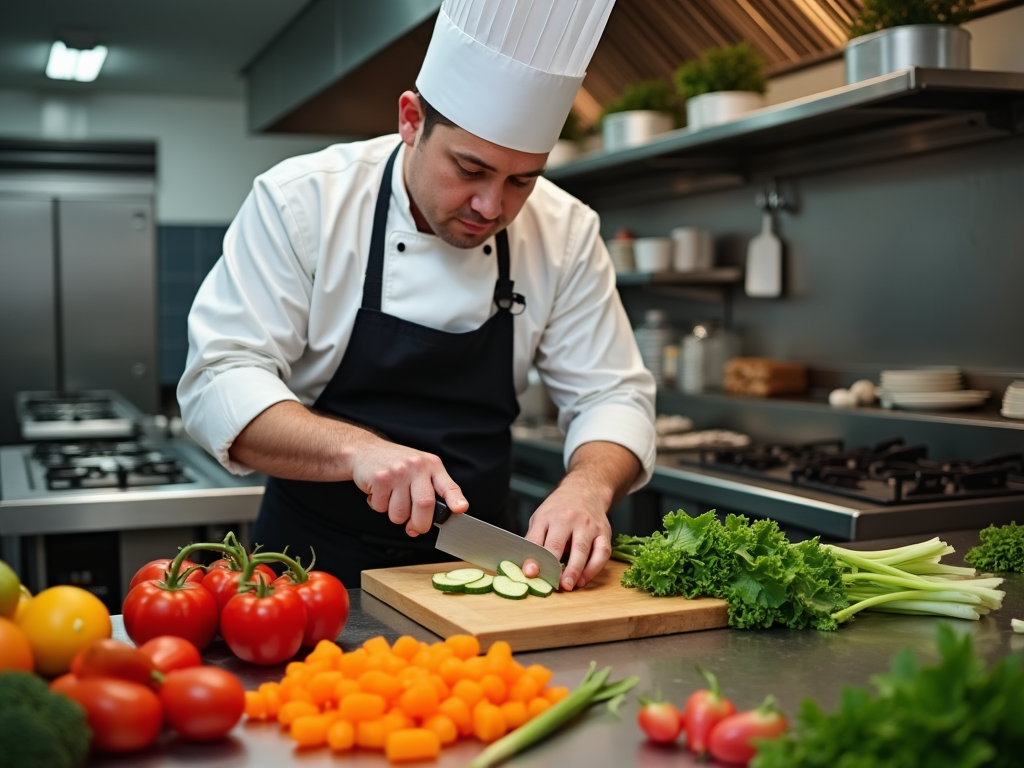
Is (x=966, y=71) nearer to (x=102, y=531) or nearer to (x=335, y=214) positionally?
(x=335, y=214)

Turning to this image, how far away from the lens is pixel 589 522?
1.59 metres

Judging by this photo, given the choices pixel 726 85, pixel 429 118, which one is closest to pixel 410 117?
pixel 429 118

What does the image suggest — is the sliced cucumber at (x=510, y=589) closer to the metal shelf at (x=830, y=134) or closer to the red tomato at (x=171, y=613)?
the red tomato at (x=171, y=613)

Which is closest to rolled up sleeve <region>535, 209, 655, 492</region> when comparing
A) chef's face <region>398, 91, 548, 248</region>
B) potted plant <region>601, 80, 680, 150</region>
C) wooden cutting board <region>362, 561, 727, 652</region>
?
chef's face <region>398, 91, 548, 248</region>

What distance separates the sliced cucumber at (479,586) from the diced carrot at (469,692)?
409 mm

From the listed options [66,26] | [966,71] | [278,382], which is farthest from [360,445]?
[66,26]

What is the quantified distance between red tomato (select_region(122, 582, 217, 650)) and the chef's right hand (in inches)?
11.9

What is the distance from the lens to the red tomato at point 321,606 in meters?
1.22

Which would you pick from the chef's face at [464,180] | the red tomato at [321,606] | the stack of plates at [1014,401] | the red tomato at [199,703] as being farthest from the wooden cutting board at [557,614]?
the stack of plates at [1014,401]

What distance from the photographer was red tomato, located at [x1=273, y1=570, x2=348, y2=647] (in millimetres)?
1223

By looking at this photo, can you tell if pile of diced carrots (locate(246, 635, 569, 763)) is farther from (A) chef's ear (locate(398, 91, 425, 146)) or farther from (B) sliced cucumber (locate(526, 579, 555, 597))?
(A) chef's ear (locate(398, 91, 425, 146))

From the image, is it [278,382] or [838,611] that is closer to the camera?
[838,611]

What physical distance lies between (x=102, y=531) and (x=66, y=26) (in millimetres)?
3177

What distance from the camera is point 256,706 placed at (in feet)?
3.42
